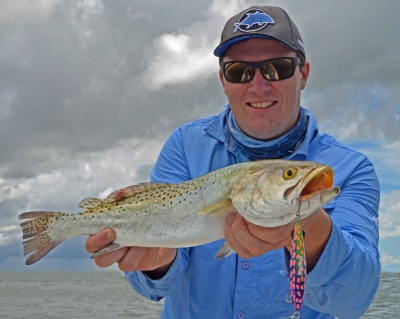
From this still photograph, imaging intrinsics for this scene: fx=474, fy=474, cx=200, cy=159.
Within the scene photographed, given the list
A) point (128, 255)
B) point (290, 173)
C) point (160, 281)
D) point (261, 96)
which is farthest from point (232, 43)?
point (160, 281)

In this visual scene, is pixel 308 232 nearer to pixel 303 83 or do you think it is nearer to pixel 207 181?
pixel 207 181

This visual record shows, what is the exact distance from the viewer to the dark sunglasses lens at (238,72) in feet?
13.5

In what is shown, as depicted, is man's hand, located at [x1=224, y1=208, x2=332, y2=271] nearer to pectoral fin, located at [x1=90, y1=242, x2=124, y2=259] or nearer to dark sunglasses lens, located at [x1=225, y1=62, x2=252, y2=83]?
pectoral fin, located at [x1=90, y1=242, x2=124, y2=259]

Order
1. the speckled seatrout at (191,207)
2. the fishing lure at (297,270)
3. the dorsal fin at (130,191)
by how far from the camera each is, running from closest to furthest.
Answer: the fishing lure at (297,270)
the speckled seatrout at (191,207)
the dorsal fin at (130,191)

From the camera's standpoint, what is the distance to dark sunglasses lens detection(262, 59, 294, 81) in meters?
4.12

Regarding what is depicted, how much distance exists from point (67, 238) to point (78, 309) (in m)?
17.8

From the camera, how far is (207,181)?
3.48 m

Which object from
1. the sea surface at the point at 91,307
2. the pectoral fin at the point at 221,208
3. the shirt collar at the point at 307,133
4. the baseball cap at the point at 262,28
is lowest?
the sea surface at the point at 91,307

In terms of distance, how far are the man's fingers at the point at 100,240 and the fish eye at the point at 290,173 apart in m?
1.58

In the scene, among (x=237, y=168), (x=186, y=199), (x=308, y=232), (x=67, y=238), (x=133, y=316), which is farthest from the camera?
(x=133, y=316)

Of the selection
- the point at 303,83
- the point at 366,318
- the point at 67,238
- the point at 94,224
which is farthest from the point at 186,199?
the point at 366,318

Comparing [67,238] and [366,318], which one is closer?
[67,238]

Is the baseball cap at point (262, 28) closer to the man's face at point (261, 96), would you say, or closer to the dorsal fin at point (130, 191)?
the man's face at point (261, 96)

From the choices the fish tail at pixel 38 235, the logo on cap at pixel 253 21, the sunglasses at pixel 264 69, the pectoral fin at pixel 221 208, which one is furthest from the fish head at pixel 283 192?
the fish tail at pixel 38 235
